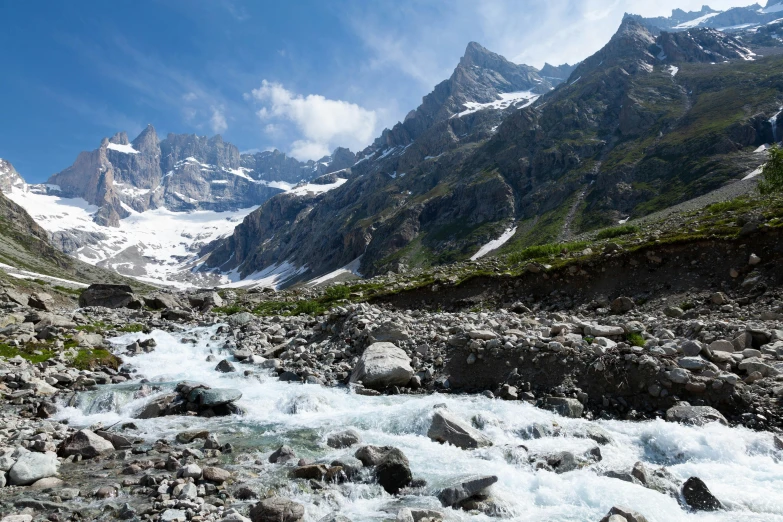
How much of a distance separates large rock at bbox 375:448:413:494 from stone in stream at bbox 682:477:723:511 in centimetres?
612

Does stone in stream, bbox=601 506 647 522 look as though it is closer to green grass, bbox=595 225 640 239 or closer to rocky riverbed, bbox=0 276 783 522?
rocky riverbed, bbox=0 276 783 522

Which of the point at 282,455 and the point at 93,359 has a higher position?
the point at 93,359

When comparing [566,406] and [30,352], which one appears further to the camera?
[30,352]

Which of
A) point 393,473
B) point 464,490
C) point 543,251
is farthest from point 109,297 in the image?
point 464,490

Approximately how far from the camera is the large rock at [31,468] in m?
9.92

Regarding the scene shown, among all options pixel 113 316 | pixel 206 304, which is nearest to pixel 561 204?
pixel 206 304

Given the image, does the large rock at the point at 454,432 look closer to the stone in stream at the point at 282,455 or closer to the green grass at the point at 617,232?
the stone in stream at the point at 282,455

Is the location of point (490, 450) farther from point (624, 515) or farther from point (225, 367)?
point (225, 367)

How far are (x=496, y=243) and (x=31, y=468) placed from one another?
184 metres

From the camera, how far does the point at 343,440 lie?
1277 centimetres

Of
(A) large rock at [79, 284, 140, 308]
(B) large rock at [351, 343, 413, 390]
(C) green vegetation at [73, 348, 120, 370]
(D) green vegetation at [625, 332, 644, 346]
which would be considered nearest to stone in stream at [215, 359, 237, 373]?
(C) green vegetation at [73, 348, 120, 370]

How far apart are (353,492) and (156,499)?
4.30 meters

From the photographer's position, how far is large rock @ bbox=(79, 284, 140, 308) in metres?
48.8

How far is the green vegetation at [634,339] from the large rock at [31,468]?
19.5 m
